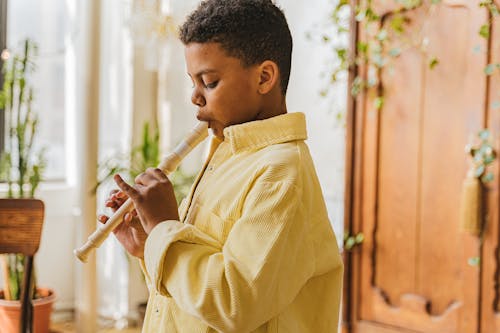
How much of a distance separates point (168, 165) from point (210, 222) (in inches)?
9.7

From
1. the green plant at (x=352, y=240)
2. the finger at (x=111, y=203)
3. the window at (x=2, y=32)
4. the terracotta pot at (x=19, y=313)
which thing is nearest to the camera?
the finger at (x=111, y=203)

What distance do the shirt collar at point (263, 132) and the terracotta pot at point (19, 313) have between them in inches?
84.7

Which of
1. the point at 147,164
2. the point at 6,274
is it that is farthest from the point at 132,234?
the point at 147,164

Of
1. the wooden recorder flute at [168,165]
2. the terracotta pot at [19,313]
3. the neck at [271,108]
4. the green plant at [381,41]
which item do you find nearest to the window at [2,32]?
the terracotta pot at [19,313]

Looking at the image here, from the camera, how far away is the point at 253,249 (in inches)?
35.8

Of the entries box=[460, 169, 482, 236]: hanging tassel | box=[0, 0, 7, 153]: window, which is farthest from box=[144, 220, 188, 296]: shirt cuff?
box=[0, 0, 7, 153]: window

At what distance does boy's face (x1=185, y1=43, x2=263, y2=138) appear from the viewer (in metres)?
1.00

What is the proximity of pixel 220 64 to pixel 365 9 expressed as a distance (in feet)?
6.21

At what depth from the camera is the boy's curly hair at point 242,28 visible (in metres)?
1.00

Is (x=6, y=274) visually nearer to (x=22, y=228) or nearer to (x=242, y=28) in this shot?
(x=22, y=228)

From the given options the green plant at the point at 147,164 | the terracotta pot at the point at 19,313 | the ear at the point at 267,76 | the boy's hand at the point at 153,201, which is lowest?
the terracotta pot at the point at 19,313

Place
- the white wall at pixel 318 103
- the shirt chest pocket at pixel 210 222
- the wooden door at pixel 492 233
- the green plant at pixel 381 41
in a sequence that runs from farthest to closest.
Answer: the white wall at pixel 318 103, the green plant at pixel 381 41, the wooden door at pixel 492 233, the shirt chest pocket at pixel 210 222

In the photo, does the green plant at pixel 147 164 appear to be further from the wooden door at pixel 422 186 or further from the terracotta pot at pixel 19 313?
the wooden door at pixel 422 186

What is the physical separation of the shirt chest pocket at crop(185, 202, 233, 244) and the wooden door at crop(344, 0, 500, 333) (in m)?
1.68
